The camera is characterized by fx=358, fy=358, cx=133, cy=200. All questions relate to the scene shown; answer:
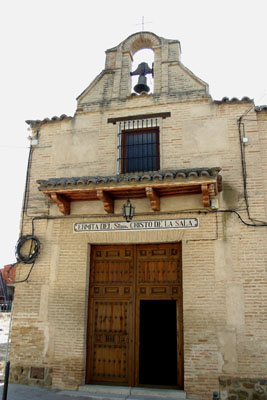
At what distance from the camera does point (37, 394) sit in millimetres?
7000

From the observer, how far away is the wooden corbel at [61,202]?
25.6 feet

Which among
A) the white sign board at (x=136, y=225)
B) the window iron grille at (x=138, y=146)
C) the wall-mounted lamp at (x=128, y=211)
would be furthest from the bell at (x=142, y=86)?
the white sign board at (x=136, y=225)

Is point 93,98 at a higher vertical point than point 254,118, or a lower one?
higher

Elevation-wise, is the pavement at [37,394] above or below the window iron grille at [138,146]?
below

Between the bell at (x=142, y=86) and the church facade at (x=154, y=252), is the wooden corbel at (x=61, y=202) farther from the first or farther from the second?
the bell at (x=142, y=86)

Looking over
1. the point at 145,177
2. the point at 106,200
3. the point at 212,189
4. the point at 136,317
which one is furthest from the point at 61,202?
the point at 212,189

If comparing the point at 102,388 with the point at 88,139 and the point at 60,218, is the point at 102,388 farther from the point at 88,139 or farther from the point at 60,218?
the point at 88,139

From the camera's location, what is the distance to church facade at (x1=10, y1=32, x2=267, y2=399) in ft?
23.0

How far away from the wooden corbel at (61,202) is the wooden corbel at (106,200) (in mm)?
918

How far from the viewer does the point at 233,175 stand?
25.4ft

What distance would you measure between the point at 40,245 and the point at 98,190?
2.06m

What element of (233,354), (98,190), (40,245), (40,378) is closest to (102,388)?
(40,378)

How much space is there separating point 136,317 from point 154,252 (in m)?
1.43

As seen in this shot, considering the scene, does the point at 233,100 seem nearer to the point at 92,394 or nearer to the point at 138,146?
the point at 138,146
